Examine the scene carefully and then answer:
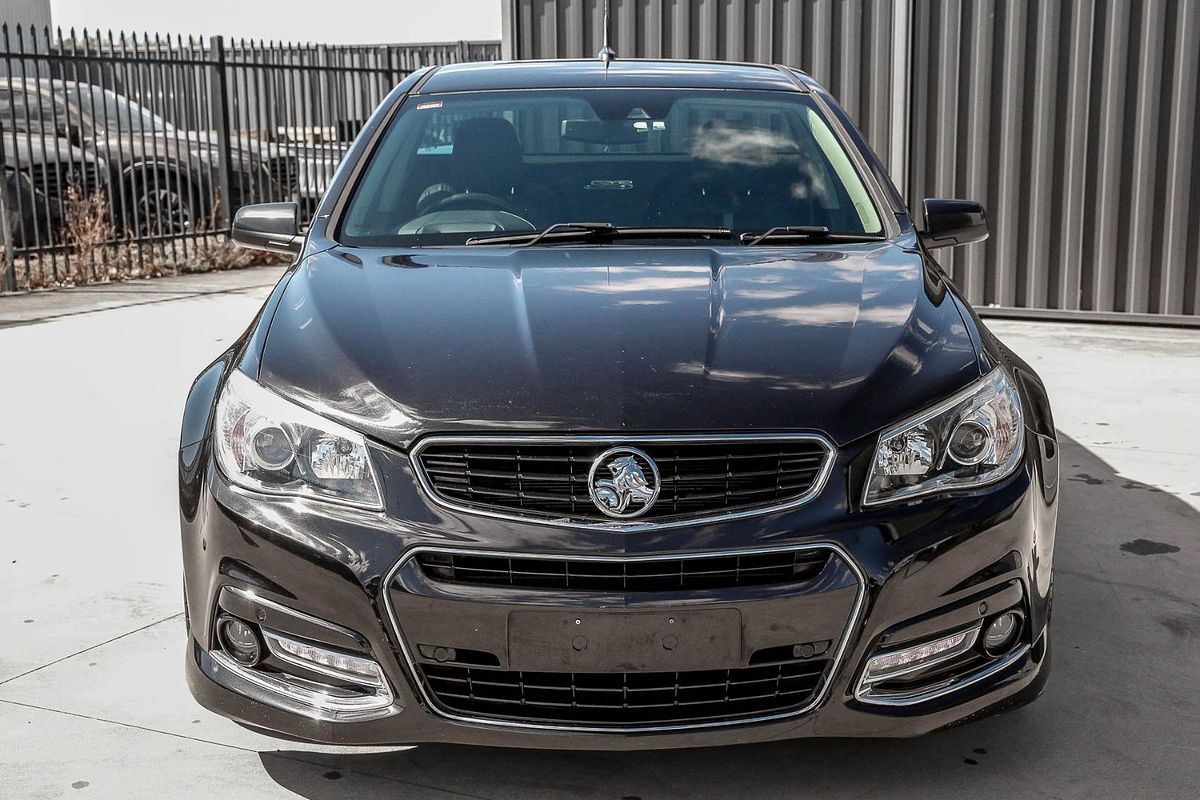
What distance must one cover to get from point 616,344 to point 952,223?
5.60ft

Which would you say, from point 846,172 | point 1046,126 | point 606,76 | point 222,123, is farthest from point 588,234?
point 222,123

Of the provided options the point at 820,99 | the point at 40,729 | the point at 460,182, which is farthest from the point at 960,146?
the point at 40,729

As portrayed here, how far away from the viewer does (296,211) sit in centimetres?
410

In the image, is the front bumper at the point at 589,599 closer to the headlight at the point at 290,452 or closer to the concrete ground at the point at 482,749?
the headlight at the point at 290,452

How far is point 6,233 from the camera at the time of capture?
11.0m

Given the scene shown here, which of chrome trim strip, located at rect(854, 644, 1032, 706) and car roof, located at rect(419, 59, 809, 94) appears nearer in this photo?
chrome trim strip, located at rect(854, 644, 1032, 706)

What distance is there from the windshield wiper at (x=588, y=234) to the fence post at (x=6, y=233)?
332 inches

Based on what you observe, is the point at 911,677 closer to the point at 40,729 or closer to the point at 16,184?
the point at 40,729

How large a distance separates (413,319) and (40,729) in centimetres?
128

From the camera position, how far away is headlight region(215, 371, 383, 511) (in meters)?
2.56

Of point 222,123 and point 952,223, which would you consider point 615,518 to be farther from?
point 222,123

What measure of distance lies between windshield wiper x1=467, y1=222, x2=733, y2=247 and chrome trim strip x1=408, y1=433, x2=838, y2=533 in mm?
1120

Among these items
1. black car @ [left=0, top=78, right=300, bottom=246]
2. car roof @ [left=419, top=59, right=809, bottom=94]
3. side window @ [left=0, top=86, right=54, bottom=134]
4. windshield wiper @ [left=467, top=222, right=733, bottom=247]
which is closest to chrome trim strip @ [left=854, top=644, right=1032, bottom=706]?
windshield wiper @ [left=467, top=222, right=733, bottom=247]

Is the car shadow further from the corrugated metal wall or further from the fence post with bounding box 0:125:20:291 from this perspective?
the fence post with bounding box 0:125:20:291
